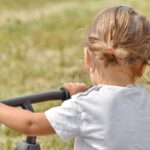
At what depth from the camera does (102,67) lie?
340cm

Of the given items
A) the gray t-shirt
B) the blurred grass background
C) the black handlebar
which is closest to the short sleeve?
the gray t-shirt

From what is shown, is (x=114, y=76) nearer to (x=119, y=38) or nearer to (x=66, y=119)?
(x=119, y=38)

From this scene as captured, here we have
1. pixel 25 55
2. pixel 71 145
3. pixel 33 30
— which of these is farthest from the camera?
pixel 33 30

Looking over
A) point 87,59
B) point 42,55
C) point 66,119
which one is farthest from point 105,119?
point 42,55

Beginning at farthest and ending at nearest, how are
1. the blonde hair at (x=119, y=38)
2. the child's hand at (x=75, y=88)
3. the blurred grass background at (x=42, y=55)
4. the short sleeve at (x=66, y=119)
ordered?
the blurred grass background at (x=42, y=55) → the child's hand at (x=75, y=88) → the blonde hair at (x=119, y=38) → the short sleeve at (x=66, y=119)

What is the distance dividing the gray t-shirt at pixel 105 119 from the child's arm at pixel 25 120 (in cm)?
3

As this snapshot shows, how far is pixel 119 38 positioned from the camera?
11.1 feet

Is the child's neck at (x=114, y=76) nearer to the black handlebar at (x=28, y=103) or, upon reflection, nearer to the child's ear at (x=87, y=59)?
the child's ear at (x=87, y=59)

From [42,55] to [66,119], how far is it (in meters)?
8.13

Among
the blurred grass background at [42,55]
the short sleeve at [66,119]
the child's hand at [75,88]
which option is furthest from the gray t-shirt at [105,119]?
the blurred grass background at [42,55]

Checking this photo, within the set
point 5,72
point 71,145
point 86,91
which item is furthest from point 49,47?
point 86,91

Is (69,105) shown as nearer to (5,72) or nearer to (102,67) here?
(102,67)

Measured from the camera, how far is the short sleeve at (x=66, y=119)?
3.27 m

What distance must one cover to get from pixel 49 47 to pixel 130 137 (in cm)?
852
